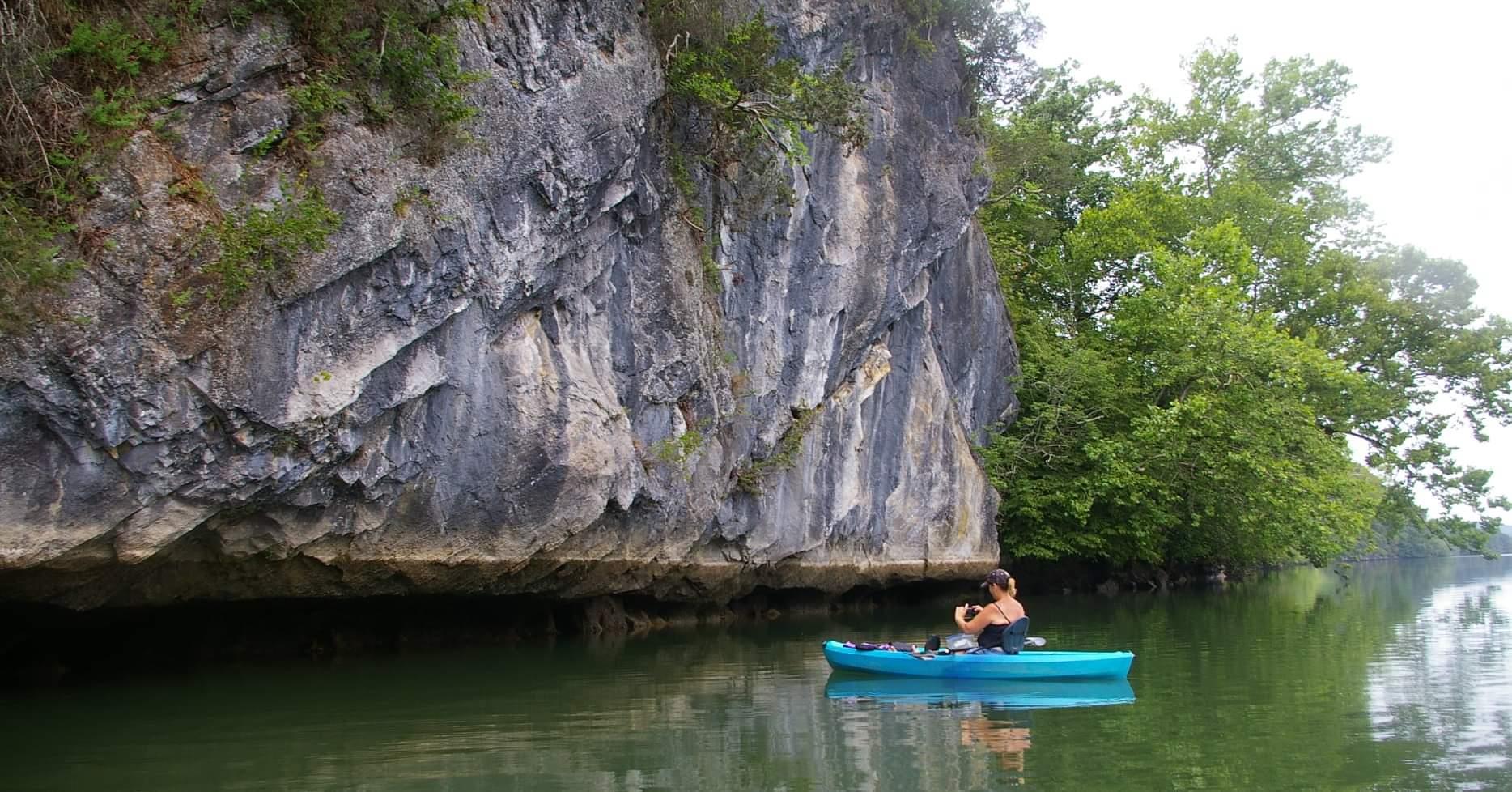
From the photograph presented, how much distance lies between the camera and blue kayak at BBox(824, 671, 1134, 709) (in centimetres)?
1098

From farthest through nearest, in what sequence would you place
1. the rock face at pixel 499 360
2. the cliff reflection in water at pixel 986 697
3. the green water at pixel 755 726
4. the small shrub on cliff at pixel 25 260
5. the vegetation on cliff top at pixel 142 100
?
1. the rock face at pixel 499 360
2. the vegetation on cliff top at pixel 142 100
3. the small shrub on cliff at pixel 25 260
4. the cliff reflection in water at pixel 986 697
5. the green water at pixel 755 726

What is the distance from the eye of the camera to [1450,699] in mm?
10688

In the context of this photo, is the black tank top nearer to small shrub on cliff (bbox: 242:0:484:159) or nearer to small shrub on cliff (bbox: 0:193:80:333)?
small shrub on cliff (bbox: 242:0:484:159)

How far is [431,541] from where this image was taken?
13820 millimetres

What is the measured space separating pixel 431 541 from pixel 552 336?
275 centimetres

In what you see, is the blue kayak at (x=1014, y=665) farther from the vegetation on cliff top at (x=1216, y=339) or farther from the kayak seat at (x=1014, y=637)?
the vegetation on cliff top at (x=1216, y=339)

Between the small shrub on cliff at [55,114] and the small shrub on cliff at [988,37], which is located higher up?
the small shrub on cliff at [988,37]

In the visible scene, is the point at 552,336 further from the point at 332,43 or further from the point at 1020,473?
the point at 1020,473

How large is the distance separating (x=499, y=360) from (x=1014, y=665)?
644 centimetres

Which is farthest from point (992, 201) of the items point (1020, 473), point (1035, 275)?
point (1020, 473)

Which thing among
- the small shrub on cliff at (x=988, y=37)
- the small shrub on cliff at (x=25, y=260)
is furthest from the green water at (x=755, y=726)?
the small shrub on cliff at (x=988, y=37)

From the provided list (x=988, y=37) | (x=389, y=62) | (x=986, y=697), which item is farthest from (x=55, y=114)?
(x=988, y=37)

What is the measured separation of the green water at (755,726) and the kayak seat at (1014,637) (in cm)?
122

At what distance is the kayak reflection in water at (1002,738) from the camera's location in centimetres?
816
